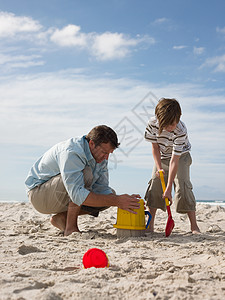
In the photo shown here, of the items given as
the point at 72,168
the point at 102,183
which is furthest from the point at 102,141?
the point at 102,183

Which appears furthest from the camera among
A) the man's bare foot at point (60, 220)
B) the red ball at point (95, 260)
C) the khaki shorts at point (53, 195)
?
the man's bare foot at point (60, 220)

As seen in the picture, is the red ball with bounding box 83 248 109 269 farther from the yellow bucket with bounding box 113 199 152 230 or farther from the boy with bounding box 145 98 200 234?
the boy with bounding box 145 98 200 234

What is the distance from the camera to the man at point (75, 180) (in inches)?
113

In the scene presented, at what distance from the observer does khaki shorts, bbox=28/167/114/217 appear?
10.2 feet

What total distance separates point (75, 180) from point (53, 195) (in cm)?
40

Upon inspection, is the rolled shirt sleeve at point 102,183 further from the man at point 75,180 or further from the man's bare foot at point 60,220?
the man's bare foot at point 60,220

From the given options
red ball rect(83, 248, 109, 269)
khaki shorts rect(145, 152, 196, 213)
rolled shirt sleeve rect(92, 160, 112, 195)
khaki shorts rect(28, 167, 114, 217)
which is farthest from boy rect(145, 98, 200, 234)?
red ball rect(83, 248, 109, 269)

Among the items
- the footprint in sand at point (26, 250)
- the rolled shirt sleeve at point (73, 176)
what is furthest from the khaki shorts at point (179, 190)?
the footprint in sand at point (26, 250)

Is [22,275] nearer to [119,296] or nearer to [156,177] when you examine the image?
[119,296]

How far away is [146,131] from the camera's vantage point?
10.7ft

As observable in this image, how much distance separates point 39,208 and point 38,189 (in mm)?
220

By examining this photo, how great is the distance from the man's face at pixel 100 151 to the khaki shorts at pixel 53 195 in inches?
5.4

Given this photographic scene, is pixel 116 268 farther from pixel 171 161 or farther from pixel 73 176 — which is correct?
pixel 171 161

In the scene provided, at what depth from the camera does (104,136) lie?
2908mm
